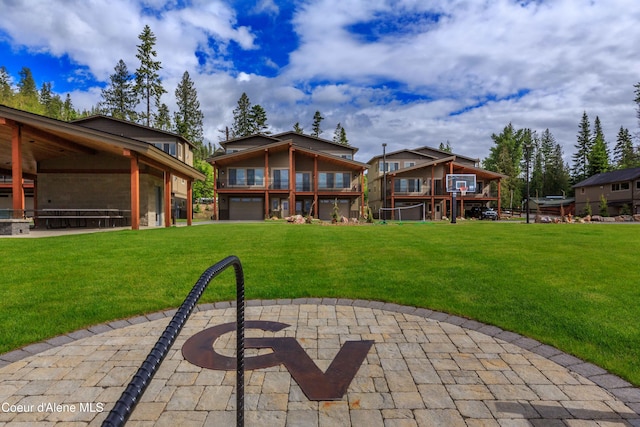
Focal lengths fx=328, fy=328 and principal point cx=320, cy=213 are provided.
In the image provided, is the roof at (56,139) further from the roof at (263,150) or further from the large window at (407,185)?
the large window at (407,185)

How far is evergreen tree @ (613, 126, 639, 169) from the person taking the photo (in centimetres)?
6147

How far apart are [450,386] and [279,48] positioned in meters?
20.9

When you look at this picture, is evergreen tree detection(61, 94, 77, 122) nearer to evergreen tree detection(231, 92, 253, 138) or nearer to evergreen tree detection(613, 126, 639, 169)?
evergreen tree detection(231, 92, 253, 138)

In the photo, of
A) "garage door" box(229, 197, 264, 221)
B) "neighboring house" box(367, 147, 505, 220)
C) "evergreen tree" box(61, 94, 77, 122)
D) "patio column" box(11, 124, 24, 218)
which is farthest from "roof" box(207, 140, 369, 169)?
"evergreen tree" box(61, 94, 77, 122)

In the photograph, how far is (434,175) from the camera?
37938 millimetres

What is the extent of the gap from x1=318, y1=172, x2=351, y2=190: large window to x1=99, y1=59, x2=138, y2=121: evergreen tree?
30.9m

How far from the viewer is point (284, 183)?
1243 inches

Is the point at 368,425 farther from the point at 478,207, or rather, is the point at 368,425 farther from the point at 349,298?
the point at 478,207

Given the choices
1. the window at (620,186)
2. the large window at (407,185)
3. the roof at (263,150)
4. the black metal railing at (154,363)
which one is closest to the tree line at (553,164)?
the window at (620,186)

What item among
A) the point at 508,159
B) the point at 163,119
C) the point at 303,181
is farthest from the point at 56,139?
the point at 508,159

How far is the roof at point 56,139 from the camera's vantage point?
12547 mm

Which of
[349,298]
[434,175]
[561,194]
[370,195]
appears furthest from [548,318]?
[561,194]

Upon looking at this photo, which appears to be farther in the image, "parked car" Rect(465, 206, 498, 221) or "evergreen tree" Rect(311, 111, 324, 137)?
"evergreen tree" Rect(311, 111, 324, 137)

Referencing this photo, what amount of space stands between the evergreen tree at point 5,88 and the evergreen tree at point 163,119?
21.9 metres
